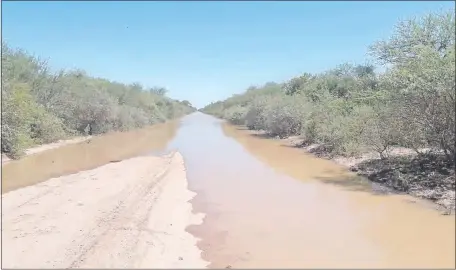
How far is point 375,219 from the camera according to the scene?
35.0 ft

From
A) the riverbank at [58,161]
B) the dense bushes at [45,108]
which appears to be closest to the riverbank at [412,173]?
the riverbank at [58,161]

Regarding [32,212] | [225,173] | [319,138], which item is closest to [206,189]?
[225,173]

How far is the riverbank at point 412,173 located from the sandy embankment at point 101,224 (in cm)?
658

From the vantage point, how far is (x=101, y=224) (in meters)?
10.7

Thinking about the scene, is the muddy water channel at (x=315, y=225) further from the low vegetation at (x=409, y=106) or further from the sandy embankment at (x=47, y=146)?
the sandy embankment at (x=47, y=146)

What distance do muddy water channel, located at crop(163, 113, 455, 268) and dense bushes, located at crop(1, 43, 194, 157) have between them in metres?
11.4

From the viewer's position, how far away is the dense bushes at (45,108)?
2271 cm

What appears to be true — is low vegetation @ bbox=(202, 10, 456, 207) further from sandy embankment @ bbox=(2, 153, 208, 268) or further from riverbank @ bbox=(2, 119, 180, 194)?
riverbank @ bbox=(2, 119, 180, 194)

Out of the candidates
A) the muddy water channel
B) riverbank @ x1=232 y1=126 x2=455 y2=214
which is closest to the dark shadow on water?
the muddy water channel

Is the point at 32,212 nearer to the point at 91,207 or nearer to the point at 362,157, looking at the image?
the point at 91,207

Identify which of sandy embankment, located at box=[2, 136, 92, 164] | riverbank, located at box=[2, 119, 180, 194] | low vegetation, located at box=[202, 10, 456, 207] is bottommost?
riverbank, located at box=[2, 119, 180, 194]

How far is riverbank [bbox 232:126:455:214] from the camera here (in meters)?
12.0

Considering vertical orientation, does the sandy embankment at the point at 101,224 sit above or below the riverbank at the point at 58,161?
below

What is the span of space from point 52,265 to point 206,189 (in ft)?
26.7
